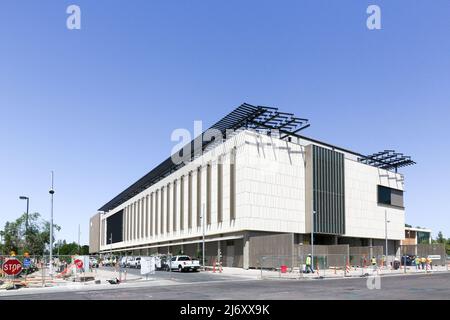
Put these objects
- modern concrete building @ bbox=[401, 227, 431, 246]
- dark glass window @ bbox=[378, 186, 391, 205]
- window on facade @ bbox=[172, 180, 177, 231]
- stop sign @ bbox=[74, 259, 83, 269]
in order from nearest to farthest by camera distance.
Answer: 1. stop sign @ bbox=[74, 259, 83, 269]
2. dark glass window @ bbox=[378, 186, 391, 205]
3. window on facade @ bbox=[172, 180, 177, 231]
4. modern concrete building @ bbox=[401, 227, 431, 246]

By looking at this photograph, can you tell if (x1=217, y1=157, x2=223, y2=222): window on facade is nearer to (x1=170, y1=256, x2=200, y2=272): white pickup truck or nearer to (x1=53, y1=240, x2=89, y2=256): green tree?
(x1=170, y1=256, x2=200, y2=272): white pickup truck

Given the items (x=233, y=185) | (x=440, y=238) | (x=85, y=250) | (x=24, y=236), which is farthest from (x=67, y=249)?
(x=440, y=238)

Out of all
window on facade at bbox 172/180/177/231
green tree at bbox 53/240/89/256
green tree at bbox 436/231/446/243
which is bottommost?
green tree at bbox 53/240/89/256

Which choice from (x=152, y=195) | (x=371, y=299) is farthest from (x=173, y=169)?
(x=371, y=299)

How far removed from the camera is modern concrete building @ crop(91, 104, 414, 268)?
59812 mm

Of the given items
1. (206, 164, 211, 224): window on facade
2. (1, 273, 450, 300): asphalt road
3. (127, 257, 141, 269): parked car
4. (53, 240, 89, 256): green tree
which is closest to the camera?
(1, 273, 450, 300): asphalt road

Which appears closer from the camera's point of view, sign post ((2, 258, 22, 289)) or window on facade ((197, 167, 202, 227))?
sign post ((2, 258, 22, 289))

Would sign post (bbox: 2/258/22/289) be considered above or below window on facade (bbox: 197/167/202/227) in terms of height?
below

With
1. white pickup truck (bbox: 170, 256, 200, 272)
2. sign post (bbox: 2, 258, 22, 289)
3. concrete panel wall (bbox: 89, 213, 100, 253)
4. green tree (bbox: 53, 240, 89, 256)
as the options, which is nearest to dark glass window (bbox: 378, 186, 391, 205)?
white pickup truck (bbox: 170, 256, 200, 272)

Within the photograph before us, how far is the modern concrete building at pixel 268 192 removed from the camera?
2355 inches

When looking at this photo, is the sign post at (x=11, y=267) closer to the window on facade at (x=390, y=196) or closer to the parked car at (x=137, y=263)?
the parked car at (x=137, y=263)

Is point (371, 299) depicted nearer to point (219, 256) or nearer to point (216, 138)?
point (219, 256)
